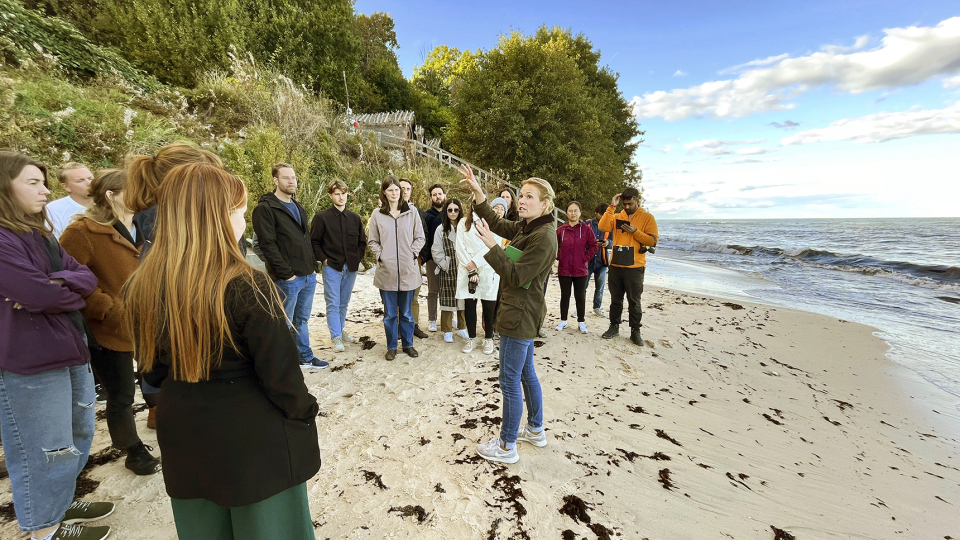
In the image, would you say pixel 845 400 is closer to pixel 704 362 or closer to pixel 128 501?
pixel 704 362

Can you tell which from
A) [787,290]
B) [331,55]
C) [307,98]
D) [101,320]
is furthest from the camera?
[331,55]

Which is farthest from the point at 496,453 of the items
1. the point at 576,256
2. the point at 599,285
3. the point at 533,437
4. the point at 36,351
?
the point at 599,285

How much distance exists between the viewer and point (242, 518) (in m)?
1.38

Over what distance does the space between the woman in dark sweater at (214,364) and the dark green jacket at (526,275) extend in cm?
159

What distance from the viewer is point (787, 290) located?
462 inches

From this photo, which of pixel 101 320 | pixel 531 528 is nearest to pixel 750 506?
pixel 531 528

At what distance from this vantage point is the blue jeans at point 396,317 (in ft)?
15.9

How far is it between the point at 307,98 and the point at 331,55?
8581 millimetres

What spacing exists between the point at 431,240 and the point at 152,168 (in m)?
4.08

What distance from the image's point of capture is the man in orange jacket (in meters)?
5.49

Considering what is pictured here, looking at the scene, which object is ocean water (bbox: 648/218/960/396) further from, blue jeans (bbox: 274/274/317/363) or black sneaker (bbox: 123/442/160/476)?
black sneaker (bbox: 123/442/160/476)

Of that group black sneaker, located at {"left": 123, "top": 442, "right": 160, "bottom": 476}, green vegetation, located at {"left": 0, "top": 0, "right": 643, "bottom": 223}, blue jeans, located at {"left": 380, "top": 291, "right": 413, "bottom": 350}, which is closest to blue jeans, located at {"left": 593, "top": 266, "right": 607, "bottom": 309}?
blue jeans, located at {"left": 380, "top": 291, "right": 413, "bottom": 350}

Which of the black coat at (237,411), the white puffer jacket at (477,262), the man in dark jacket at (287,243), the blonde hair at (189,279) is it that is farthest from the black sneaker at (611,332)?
the blonde hair at (189,279)

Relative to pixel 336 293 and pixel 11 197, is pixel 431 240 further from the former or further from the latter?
pixel 11 197
